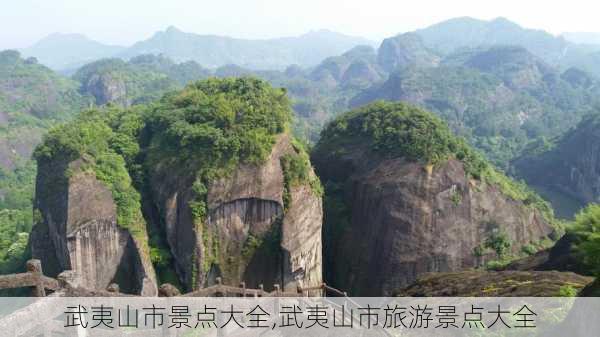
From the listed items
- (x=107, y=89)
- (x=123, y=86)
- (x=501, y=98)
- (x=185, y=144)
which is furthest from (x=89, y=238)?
(x=501, y=98)

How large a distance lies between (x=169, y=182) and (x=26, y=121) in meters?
76.3

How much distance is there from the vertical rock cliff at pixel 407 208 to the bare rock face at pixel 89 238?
13.0 m

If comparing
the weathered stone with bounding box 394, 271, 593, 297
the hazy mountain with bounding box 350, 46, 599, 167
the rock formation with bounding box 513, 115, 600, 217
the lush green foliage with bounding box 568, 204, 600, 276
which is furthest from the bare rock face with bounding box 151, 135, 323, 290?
the hazy mountain with bounding box 350, 46, 599, 167

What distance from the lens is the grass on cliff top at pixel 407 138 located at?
32000mm

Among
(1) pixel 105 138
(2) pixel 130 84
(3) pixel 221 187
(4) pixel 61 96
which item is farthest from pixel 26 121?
(3) pixel 221 187

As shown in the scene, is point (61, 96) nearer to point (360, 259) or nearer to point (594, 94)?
point (360, 259)

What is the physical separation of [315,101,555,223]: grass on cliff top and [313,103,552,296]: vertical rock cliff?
0.07 meters

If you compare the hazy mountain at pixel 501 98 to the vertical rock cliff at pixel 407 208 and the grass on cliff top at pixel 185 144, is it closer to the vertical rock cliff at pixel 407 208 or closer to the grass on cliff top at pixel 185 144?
the vertical rock cliff at pixel 407 208

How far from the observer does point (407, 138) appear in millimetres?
32625

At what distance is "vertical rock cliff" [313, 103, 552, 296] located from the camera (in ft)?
99.3

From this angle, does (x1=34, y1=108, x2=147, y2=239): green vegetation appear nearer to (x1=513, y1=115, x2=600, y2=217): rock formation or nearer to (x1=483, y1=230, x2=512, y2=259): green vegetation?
(x1=483, y1=230, x2=512, y2=259): green vegetation

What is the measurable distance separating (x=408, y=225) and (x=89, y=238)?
1829 cm

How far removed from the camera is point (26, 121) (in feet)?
294

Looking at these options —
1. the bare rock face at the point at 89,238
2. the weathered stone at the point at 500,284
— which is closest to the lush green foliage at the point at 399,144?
the bare rock face at the point at 89,238
